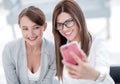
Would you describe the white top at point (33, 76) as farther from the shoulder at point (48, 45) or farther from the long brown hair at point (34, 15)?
the long brown hair at point (34, 15)

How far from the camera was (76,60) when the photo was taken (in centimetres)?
81

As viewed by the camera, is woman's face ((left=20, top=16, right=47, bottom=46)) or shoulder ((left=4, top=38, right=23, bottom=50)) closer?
woman's face ((left=20, top=16, right=47, bottom=46))

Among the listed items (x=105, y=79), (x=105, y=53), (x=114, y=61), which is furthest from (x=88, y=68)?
(x=114, y=61)

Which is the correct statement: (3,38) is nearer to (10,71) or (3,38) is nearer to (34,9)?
(10,71)

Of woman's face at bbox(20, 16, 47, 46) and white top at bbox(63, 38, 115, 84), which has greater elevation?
woman's face at bbox(20, 16, 47, 46)


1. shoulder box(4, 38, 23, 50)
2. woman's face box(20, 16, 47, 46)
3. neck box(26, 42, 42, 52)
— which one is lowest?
neck box(26, 42, 42, 52)

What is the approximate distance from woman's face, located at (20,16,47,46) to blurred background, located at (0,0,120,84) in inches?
25.7

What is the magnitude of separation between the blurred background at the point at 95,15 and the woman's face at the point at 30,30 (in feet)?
2.14

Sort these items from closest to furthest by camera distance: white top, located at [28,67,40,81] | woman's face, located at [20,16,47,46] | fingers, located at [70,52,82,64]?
fingers, located at [70,52,82,64] < woman's face, located at [20,16,47,46] < white top, located at [28,67,40,81]

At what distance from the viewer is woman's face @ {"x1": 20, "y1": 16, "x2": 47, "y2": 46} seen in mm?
1246

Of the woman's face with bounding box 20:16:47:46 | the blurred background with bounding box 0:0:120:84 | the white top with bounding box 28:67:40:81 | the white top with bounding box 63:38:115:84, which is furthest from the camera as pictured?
the blurred background with bounding box 0:0:120:84

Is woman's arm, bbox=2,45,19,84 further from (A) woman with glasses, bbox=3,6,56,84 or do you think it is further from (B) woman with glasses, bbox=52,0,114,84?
(B) woman with glasses, bbox=52,0,114,84

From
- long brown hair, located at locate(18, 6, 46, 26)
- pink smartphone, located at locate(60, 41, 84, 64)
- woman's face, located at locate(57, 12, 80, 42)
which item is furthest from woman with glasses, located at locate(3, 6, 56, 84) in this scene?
pink smartphone, located at locate(60, 41, 84, 64)

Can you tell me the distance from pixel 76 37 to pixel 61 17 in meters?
0.17
